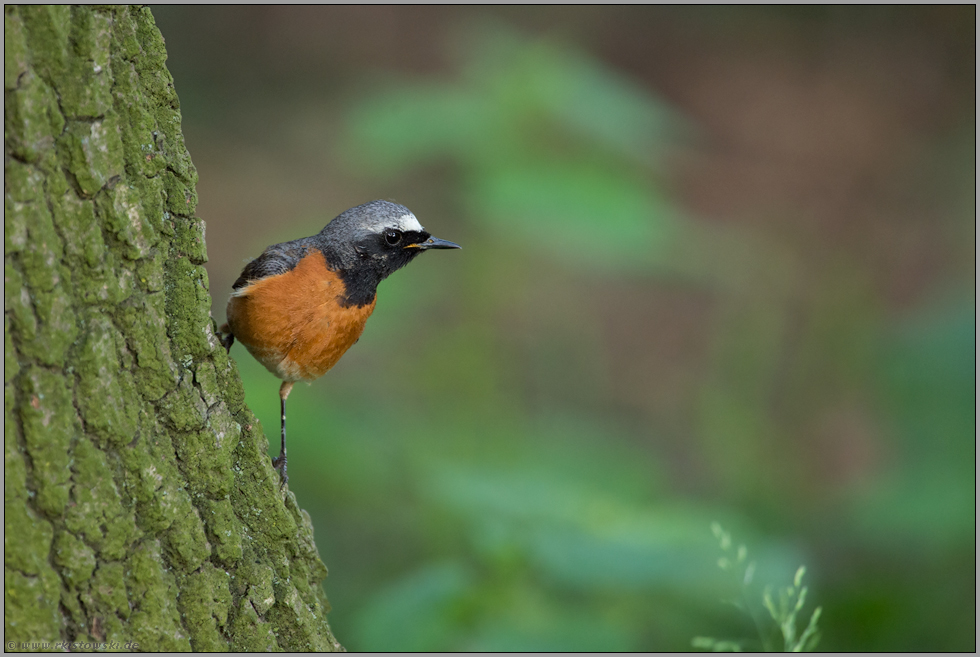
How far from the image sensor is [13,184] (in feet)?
6.19

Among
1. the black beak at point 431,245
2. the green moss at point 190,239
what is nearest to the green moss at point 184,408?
the green moss at point 190,239

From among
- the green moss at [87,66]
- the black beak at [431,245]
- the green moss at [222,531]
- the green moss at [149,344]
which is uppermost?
the green moss at [87,66]

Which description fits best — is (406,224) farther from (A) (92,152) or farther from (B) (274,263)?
(A) (92,152)

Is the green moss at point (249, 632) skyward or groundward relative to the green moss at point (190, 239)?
groundward

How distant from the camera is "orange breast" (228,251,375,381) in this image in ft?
11.5

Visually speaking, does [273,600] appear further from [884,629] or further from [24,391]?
[884,629]

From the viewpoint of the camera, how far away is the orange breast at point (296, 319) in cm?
350

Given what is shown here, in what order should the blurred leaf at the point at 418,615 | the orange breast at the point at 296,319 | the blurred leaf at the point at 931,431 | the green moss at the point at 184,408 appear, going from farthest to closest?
the blurred leaf at the point at 931,431 < the blurred leaf at the point at 418,615 < the orange breast at the point at 296,319 < the green moss at the point at 184,408

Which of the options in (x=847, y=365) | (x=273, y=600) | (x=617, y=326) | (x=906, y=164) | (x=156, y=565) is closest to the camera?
(x=156, y=565)

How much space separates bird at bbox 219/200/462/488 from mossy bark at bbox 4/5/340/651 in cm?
98

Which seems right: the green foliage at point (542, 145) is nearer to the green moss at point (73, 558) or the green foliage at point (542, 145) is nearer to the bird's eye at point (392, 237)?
the bird's eye at point (392, 237)

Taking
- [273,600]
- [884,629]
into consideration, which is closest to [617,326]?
[884,629]

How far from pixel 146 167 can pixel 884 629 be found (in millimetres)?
4568

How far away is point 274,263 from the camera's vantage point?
3592mm
